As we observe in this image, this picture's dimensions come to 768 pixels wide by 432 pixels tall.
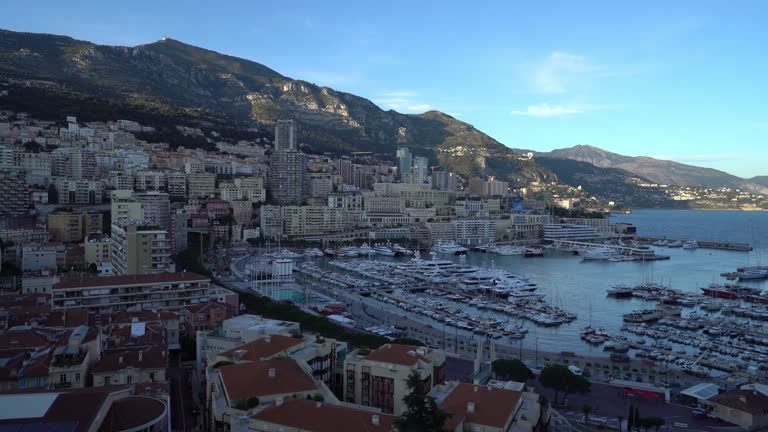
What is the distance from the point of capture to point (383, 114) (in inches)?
3686

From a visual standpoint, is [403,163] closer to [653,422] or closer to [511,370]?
[511,370]

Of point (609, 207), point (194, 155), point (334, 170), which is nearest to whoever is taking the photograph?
point (194, 155)

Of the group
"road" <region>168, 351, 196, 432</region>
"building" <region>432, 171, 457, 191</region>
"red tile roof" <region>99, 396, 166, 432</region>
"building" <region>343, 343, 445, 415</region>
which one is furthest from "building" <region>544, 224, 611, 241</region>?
"red tile roof" <region>99, 396, 166, 432</region>

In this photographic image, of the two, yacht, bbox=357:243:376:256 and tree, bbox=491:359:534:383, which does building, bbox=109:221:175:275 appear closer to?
tree, bbox=491:359:534:383

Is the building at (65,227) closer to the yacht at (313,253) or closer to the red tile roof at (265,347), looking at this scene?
the yacht at (313,253)

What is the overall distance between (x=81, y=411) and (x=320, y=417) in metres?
2.20

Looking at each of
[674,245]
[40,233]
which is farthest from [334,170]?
[40,233]

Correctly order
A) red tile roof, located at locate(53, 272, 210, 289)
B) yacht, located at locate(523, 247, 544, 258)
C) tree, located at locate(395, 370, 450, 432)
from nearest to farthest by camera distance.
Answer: tree, located at locate(395, 370, 450, 432) → red tile roof, located at locate(53, 272, 210, 289) → yacht, located at locate(523, 247, 544, 258)

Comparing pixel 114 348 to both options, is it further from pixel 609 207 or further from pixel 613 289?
pixel 609 207

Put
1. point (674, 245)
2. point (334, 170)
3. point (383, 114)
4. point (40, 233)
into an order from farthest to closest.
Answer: point (383, 114) → point (334, 170) → point (674, 245) → point (40, 233)

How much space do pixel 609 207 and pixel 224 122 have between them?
51475mm

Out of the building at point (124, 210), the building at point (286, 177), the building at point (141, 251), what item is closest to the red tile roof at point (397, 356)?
the building at point (141, 251)

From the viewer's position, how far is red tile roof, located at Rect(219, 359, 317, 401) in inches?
271

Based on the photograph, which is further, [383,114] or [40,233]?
[383,114]
